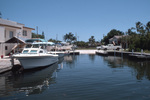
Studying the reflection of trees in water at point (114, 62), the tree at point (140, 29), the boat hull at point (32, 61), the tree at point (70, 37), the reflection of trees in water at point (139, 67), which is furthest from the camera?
the tree at point (70, 37)

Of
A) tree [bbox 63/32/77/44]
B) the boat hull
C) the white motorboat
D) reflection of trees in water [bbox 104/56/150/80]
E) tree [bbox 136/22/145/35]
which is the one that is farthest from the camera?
tree [bbox 63/32/77/44]

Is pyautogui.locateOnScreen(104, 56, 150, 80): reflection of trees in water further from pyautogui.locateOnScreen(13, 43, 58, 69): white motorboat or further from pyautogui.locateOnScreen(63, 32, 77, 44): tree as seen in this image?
pyautogui.locateOnScreen(63, 32, 77, 44): tree

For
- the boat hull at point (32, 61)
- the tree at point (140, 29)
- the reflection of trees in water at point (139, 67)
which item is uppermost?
the tree at point (140, 29)

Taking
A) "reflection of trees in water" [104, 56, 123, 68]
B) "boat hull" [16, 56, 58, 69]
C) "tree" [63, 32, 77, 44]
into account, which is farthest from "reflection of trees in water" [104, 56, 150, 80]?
"tree" [63, 32, 77, 44]

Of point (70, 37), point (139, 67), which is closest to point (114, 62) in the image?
point (139, 67)

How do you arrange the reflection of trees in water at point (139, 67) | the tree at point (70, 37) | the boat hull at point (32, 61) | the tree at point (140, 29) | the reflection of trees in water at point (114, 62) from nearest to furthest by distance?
the reflection of trees in water at point (139, 67) → the boat hull at point (32, 61) → the reflection of trees in water at point (114, 62) → the tree at point (140, 29) → the tree at point (70, 37)

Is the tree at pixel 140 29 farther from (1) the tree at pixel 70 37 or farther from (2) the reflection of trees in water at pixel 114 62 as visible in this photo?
(1) the tree at pixel 70 37

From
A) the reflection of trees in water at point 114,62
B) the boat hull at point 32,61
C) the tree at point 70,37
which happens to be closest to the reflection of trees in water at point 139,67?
the reflection of trees in water at point 114,62

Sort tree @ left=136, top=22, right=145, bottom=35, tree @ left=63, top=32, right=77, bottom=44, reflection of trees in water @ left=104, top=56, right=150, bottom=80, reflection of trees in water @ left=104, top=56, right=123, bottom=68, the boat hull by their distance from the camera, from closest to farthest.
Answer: reflection of trees in water @ left=104, top=56, right=150, bottom=80 → the boat hull → reflection of trees in water @ left=104, top=56, right=123, bottom=68 → tree @ left=136, top=22, right=145, bottom=35 → tree @ left=63, top=32, right=77, bottom=44

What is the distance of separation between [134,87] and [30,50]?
11780 millimetres

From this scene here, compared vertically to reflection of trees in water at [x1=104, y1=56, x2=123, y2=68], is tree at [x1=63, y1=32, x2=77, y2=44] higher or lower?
higher

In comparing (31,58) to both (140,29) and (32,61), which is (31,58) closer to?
(32,61)

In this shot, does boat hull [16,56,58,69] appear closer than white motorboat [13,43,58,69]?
No

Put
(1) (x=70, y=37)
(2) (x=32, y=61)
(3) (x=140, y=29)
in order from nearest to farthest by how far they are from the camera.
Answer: (2) (x=32, y=61), (3) (x=140, y=29), (1) (x=70, y=37)
